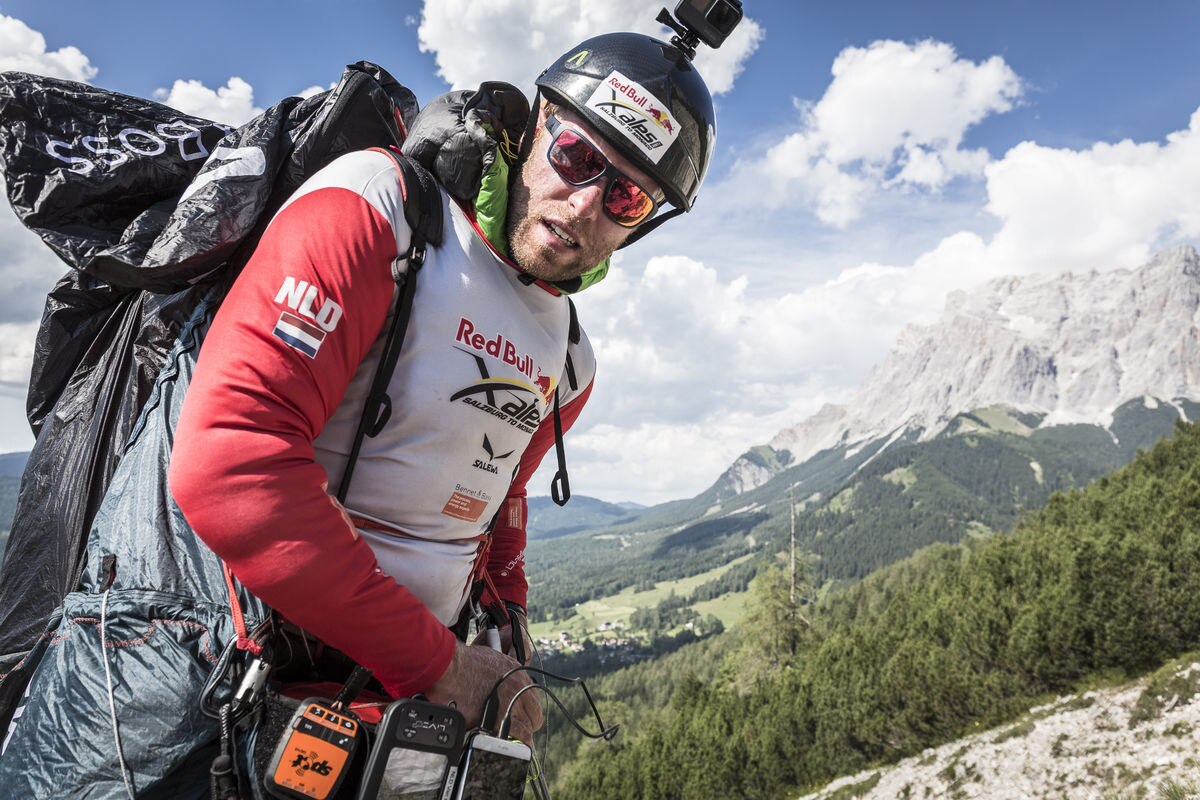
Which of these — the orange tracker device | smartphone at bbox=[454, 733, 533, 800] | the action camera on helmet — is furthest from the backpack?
the action camera on helmet

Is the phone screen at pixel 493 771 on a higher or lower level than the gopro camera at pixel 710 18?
lower

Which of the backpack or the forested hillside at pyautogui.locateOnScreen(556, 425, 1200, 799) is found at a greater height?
the backpack

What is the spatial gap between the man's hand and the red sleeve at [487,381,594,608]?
1035 millimetres

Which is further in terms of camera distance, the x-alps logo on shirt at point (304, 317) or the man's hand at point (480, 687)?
the man's hand at point (480, 687)

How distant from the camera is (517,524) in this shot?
148 inches

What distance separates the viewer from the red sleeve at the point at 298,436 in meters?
1.58

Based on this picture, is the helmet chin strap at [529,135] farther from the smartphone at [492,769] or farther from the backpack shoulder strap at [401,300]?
the smartphone at [492,769]

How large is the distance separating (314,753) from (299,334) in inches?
43.1

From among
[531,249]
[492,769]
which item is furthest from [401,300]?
[492,769]

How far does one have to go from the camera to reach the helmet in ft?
8.72

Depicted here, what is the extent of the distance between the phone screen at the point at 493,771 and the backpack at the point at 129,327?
70 cm

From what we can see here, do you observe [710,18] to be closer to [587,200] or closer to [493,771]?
[587,200]

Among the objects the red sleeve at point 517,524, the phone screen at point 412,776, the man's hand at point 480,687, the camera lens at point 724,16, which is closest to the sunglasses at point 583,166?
the camera lens at point 724,16

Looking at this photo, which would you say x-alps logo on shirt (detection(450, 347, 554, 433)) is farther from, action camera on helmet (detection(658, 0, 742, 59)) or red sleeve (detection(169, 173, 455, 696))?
action camera on helmet (detection(658, 0, 742, 59))
